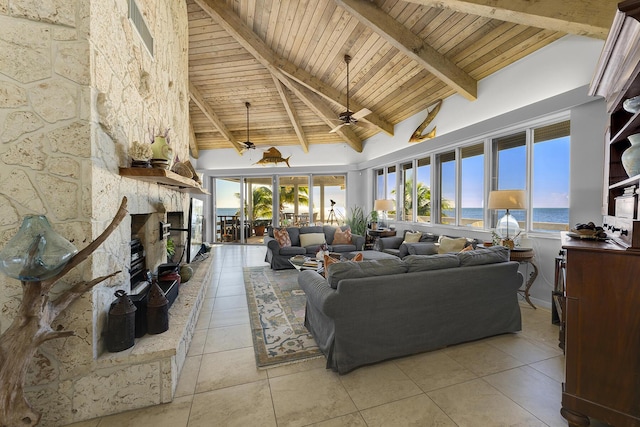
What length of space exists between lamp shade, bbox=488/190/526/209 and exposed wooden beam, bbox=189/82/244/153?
6.80m

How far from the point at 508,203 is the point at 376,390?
8.99ft

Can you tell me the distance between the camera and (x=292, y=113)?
7.36 m

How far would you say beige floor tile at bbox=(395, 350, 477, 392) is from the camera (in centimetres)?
207

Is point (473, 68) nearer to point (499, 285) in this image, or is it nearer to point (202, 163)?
point (499, 285)

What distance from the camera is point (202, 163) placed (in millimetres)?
9297

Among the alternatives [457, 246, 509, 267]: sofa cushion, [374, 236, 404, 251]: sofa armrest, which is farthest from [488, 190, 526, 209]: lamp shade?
[374, 236, 404, 251]: sofa armrest

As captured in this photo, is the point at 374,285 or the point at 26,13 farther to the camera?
the point at 374,285

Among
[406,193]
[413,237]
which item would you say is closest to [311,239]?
[413,237]

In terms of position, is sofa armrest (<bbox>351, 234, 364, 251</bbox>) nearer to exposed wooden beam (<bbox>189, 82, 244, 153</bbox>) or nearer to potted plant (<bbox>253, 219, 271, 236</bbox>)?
potted plant (<bbox>253, 219, 271, 236</bbox>)

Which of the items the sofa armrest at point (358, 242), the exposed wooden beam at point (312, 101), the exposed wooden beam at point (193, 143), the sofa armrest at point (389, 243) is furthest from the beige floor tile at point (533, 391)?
the exposed wooden beam at point (193, 143)

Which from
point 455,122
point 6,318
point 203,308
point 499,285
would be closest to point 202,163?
point 203,308

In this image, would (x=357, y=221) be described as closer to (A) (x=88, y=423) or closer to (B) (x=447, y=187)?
(B) (x=447, y=187)

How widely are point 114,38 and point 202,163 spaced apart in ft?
24.8

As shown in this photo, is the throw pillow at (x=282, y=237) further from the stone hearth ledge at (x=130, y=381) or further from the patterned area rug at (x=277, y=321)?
the stone hearth ledge at (x=130, y=381)
